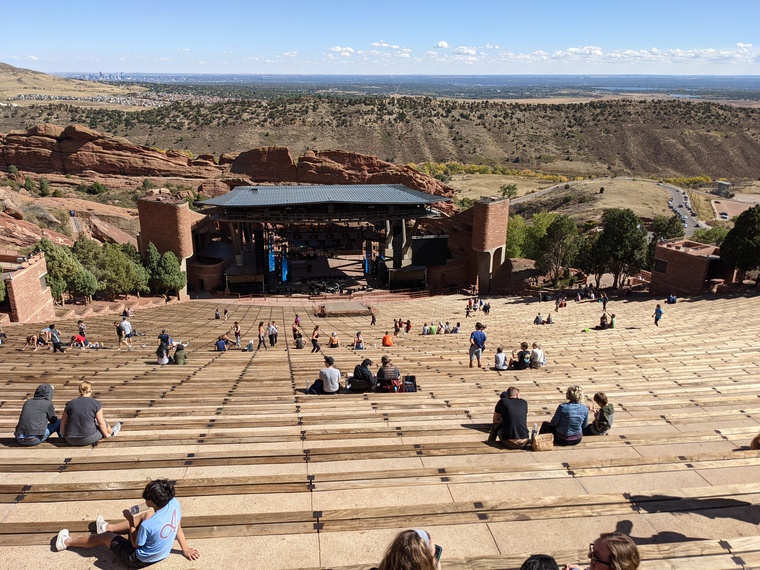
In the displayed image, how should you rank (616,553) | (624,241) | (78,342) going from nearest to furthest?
(616,553), (78,342), (624,241)

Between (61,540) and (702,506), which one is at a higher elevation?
(61,540)

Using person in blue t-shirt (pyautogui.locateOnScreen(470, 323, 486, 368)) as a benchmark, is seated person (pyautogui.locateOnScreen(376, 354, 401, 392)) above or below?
above

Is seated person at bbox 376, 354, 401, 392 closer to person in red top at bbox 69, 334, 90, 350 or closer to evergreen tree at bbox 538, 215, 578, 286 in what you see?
person in red top at bbox 69, 334, 90, 350

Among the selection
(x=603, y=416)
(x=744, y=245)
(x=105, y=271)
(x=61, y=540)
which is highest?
(x=61, y=540)

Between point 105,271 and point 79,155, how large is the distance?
142 feet

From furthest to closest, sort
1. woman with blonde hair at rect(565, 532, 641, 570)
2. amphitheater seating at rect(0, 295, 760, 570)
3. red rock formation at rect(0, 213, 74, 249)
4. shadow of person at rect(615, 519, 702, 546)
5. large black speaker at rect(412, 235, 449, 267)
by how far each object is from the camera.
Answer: large black speaker at rect(412, 235, 449, 267), red rock formation at rect(0, 213, 74, 249), shadow of person at rect(615, 519, 702, 546), amphitheater seating at rect(0, 295, 760, 570), woman with blonde hair at rect(565, 532, 641, 570)

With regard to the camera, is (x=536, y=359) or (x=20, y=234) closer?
(x=536, y=359)

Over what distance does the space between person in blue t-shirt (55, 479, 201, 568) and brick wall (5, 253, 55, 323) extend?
2103 centimetres

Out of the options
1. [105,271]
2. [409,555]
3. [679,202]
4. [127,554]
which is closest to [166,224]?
[105,271]

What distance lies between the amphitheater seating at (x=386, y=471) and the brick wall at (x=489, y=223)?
28213 millimetres

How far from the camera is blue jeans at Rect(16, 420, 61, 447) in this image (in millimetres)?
7355

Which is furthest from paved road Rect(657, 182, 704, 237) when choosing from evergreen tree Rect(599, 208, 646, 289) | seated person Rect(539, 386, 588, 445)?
seated person Rect(539, 386, 588, 445)

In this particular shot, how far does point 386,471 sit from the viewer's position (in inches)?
263

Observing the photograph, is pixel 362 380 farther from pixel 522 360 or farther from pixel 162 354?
pixel 162 354
